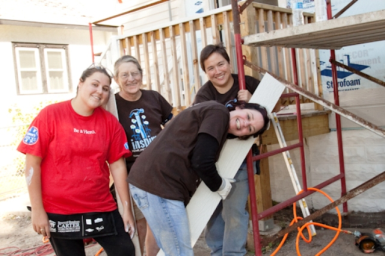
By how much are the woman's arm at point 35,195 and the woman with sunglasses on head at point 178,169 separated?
0.56 meters

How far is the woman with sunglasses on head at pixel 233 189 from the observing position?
2.65 meters

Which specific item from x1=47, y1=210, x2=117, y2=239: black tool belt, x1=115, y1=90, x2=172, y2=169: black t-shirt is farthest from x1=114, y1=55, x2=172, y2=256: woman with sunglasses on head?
x1=47, y1=210, x2=117, y2=239: black tool belt

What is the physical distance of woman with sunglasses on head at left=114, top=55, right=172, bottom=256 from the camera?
2852 millimetres

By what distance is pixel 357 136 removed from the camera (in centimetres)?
425

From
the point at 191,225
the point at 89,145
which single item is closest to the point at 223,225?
the point at 191,225

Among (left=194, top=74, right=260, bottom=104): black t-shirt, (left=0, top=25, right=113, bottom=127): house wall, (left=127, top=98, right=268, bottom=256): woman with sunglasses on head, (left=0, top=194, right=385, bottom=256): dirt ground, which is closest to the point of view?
(left=127, top=98, right=268, bottom=256): woman with sunglasses on head

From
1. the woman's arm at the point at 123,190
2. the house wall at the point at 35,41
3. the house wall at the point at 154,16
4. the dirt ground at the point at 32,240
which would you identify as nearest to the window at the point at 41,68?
the house wall at the point at 35,41

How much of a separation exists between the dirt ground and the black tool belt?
72.6 inches

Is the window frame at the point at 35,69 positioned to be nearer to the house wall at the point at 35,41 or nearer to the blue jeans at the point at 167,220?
the house wall at the point at 35,41

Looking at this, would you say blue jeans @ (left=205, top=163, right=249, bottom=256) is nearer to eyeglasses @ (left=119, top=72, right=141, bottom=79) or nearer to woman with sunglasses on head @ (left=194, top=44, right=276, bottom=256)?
woman with sunglasses on head @ (left=194, top=44, right=276, bottom=256)

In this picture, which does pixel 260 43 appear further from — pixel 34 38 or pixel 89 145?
pixel 34 38

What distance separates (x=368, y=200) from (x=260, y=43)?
2.49 m

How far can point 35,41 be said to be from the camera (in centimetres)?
1214

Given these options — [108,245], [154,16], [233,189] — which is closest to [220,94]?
[233,189]
